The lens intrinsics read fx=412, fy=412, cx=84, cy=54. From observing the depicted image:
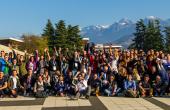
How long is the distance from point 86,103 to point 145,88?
3.13 meters

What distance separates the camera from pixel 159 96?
53.2 ft

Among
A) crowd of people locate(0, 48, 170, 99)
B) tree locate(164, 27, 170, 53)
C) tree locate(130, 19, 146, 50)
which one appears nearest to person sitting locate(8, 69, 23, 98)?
crowd of people locate(0, 48, 170, 99)

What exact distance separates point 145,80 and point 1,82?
5.75 meters

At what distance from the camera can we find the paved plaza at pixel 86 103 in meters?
13.5

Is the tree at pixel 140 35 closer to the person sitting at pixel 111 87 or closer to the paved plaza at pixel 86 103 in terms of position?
the person sitting at pixel 111 87

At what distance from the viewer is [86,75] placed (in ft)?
55.2

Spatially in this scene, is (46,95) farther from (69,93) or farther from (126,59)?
(126,59)

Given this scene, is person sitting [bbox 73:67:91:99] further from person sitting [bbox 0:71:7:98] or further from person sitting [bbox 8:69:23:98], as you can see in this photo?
person sitting [bbox 0:71:7:98]

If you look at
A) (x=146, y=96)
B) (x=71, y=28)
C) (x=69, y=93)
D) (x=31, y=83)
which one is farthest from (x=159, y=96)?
(x=71, y=28)

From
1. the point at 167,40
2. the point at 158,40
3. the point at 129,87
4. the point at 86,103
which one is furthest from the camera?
the point at 167,40

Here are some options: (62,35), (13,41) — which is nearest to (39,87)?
(62,35)

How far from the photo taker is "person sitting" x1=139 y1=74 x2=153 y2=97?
16156 mm

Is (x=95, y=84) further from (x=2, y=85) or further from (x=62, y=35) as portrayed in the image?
(x=62, y=35)

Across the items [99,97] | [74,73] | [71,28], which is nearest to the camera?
[99,97]
